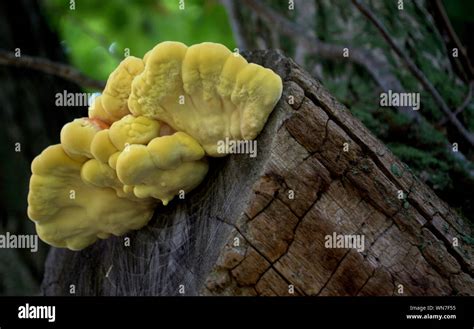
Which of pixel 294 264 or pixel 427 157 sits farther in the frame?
pixel 427 157

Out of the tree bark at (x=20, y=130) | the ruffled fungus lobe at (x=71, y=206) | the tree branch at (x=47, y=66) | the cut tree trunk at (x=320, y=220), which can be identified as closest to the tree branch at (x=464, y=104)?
the cut tree trunk at (x=320, y=220)

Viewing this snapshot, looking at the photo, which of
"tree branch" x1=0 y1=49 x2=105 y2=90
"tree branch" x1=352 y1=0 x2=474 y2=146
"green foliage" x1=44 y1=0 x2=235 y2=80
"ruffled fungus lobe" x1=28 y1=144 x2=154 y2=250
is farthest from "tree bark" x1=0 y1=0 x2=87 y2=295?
"tree branch" x1=352 y1=0 x2=474 y2=146

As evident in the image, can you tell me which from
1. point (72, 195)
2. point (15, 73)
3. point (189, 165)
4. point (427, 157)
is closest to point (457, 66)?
point (427, 157)

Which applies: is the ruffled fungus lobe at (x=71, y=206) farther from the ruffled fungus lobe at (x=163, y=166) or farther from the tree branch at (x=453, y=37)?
the tree branch at (x=453, y=37)

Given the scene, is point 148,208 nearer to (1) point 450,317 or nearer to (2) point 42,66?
(1) point 450,317

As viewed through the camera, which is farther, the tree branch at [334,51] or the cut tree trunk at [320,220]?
the tree branch at [334,51]

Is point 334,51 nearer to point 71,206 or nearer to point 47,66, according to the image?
point 47,66
